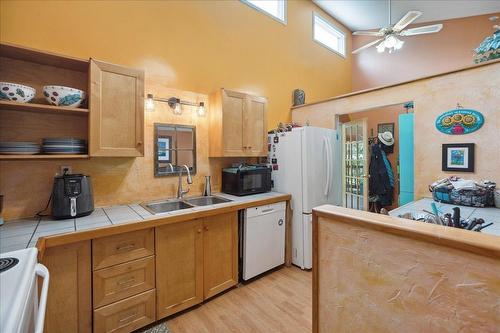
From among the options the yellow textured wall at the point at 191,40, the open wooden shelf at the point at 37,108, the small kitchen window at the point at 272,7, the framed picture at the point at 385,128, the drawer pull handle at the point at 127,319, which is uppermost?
the small kitchen window at the point at 272,7

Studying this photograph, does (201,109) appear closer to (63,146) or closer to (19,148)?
(63,146)

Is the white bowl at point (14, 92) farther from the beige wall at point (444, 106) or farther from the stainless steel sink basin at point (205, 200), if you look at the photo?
the beige wall at point (444, 106)

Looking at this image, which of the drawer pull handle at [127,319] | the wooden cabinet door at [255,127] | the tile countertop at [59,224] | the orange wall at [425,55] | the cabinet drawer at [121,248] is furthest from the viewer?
the orange wall at [425,55]

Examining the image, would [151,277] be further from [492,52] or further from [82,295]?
[492,52]

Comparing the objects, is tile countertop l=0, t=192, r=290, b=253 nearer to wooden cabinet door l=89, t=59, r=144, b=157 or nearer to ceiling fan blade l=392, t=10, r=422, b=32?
wooden cabinet door l=89, t=59, r=144, b=157

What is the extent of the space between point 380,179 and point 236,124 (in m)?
3.23

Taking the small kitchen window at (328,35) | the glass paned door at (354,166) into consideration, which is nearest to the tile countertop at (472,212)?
the glass paned door at (354,166)

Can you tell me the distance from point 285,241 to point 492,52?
2901 millimetres

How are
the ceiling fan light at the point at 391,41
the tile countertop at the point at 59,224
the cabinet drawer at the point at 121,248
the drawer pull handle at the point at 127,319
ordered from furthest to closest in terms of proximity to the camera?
the ceiling fan light at the point at 391,41 < the drawer pull handle at the point at 127,319 < the cabinet drawer at the point at 121,248 < the tile countertop at the point at 59,224

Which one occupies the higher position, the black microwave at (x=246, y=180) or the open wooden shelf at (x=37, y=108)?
the open wooden shelf at (x=37, y=108)

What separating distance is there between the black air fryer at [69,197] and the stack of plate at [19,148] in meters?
0.24

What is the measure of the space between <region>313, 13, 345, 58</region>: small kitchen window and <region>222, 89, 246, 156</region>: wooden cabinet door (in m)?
2.70

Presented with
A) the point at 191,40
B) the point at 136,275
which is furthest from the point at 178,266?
the point at 191,40

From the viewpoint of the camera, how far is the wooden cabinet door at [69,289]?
4.79 ft
